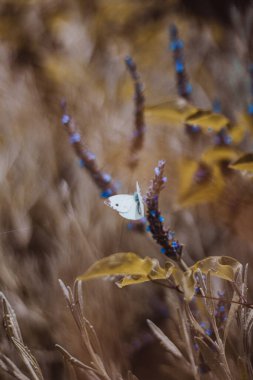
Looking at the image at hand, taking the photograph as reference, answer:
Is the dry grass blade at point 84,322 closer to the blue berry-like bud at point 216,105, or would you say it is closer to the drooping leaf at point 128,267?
the drooping leaf at point 128,267

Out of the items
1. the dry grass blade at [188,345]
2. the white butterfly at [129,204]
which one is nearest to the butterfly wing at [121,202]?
the white butterfly at [129,204]

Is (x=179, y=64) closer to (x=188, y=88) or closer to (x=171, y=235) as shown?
(x=188, y=88)

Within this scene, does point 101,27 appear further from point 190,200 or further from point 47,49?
point 190,200

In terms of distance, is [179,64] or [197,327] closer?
[197,327]

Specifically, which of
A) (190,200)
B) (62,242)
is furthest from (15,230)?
(190,200)

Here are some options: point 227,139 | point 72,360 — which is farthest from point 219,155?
point 72,360

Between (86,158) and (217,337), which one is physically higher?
(86,158)

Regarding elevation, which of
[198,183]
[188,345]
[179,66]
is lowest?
[188,345]
